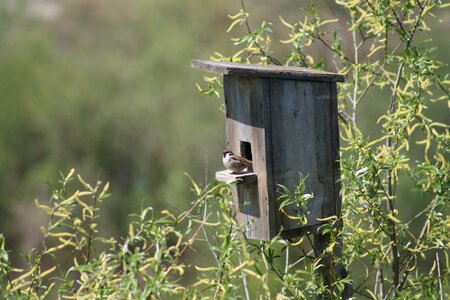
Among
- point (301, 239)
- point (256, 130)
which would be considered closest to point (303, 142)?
point (256, 130)

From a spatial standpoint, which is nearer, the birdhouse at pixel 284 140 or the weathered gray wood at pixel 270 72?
the weathered gray wood at pixel 270 72

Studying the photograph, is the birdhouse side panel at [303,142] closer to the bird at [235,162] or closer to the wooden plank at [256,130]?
the wooden plank at [256,130]

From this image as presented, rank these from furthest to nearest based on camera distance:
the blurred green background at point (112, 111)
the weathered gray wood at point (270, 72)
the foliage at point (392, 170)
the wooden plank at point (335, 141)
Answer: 1. the blurred green background at point (112, 111)
2. the wooden plank at point (335, 141)
3. the weathered gray wood at point (270, 72)
4. the foliage at point (392, 170)

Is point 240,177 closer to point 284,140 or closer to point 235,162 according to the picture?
point 235,162

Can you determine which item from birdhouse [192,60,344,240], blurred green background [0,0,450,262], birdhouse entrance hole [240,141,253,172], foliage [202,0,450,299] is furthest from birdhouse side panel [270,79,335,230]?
blurred green background [0,0,450,262]

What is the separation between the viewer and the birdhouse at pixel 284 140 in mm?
3590

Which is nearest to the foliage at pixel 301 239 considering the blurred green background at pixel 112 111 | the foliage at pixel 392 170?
the foliage at pixel 392 170

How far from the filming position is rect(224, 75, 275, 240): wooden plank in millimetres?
3592

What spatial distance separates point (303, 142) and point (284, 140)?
0.09 m

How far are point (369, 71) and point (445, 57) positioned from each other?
8.21 metres

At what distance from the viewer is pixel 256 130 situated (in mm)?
3627

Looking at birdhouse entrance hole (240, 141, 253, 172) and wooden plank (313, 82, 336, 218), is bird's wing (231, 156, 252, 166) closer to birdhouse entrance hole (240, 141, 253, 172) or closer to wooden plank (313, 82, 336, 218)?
birdhouse entrance hole (240, 141, 253, 172)

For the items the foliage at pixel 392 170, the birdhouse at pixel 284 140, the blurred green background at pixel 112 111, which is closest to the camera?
the foliage at pixel 392 170

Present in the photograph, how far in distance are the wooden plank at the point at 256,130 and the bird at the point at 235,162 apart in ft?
0.14
